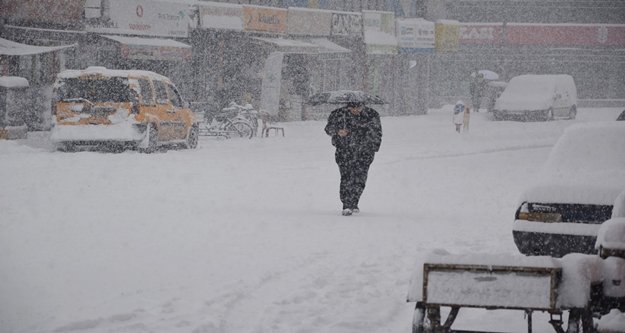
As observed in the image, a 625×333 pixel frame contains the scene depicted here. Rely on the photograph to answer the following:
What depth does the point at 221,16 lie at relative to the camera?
32594 mm

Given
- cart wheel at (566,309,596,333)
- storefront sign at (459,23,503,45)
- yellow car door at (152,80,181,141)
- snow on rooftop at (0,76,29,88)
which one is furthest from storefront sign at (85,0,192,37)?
storefront sign at (459,23,503,45)

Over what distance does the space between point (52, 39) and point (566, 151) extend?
19925 millimetres

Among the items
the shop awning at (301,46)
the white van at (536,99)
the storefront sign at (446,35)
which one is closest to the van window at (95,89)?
the shop awning at (301,46)

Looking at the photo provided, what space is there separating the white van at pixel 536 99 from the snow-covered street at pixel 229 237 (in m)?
18.7

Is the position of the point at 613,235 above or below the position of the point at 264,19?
below

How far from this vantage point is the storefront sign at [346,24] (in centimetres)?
3878

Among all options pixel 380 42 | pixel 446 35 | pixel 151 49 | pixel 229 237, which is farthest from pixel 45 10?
pixel 446 35

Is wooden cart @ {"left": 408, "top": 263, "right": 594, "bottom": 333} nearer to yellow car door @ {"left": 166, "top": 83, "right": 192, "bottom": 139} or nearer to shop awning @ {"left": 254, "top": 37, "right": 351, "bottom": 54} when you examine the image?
yellow car door @ {"left": 166, "top": 83, "right": 192, "bottom": 139}

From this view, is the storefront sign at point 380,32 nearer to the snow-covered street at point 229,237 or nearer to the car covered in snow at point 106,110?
the snow-covered street at point 229,237

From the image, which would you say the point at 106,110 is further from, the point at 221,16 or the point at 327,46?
the point at 327,46

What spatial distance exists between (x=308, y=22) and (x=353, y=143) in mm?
25324

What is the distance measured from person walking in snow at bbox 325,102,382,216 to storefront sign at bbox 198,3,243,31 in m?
20.1

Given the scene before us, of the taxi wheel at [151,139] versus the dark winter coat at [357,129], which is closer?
the dark winter coat at [357,129]

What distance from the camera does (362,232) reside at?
10852mm
